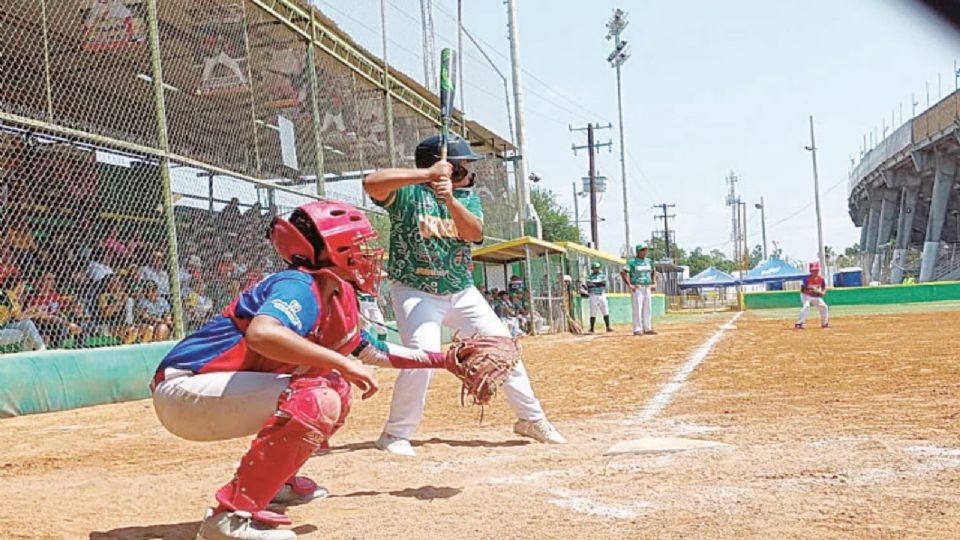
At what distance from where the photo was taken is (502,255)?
21750 mm

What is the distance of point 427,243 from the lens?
182 inches

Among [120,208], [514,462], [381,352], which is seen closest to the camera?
[381,352]

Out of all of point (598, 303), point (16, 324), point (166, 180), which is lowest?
point (598, 303)

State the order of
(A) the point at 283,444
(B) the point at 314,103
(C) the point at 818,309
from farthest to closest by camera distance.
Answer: (C) the point at 818,309
(B) the point at 314,103
(A) the point at 283,444

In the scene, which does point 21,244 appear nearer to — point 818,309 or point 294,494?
point 294,494

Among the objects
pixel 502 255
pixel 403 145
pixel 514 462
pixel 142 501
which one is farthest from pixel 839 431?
pixel 502 255

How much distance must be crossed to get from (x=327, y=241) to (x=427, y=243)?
5.42 ft

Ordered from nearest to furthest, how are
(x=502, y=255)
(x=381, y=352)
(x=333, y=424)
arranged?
(x=333, y=424), (x=381, y=352), (x=502, y=255)

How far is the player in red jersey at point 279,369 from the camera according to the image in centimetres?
272

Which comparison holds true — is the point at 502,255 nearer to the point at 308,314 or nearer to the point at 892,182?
the point at 892,182

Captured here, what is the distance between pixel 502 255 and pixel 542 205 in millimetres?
59167

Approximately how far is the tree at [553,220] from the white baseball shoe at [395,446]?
73107 mm

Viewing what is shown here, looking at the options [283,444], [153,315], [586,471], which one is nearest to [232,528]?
[283,444]

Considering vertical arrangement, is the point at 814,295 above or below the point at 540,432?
above
